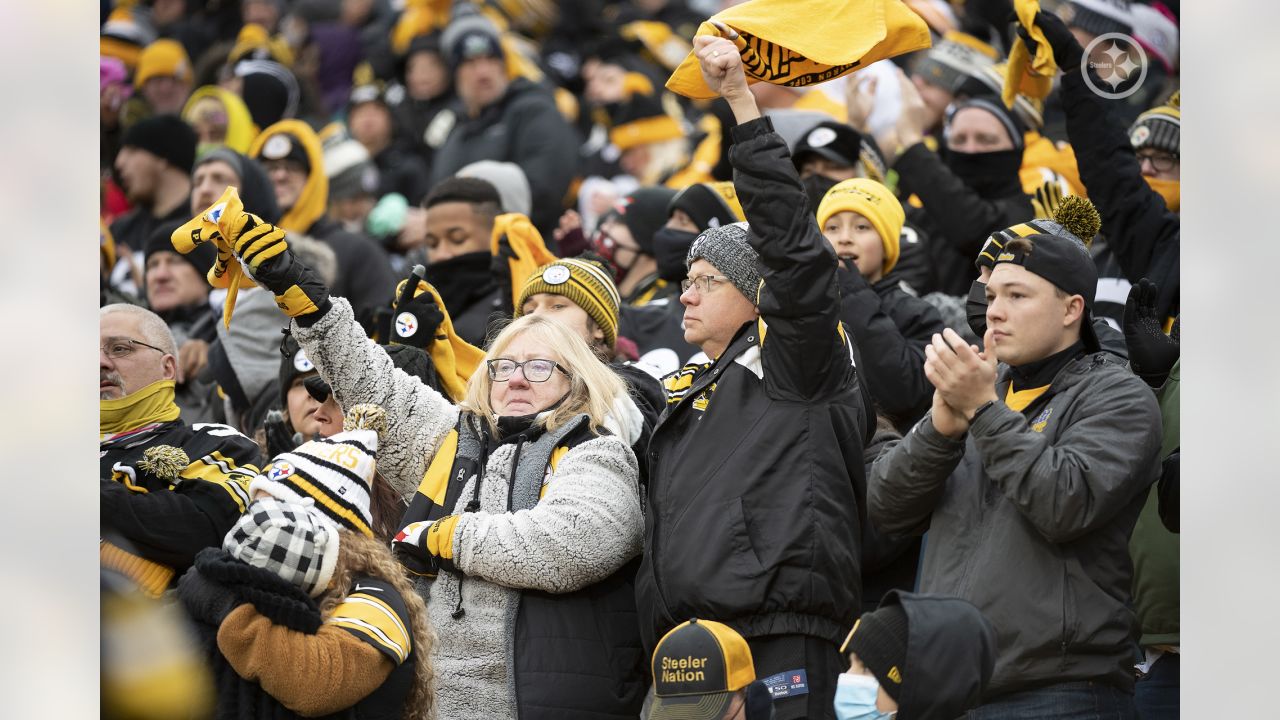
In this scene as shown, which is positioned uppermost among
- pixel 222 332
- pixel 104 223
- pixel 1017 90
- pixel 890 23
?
pixel 890 23

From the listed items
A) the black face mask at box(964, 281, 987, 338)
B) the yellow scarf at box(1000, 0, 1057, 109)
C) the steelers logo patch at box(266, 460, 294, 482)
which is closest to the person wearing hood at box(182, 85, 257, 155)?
the yellow scarf at box(1000, 0, 1057, 109)

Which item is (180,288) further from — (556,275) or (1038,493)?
(1038,493)

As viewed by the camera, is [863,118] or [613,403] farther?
[863,118]

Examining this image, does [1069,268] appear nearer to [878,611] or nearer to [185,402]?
[878,611]

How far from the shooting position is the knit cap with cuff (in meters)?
4.21

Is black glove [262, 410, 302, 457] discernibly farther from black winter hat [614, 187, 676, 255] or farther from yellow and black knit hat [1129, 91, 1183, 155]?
yellow and black knit hat [1129, 91, 1183, 155]

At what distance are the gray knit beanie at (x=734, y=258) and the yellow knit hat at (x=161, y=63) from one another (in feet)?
25.9

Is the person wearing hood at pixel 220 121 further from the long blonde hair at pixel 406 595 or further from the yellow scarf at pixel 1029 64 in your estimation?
the long blonde hair at pixel 406 595

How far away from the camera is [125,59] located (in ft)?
42.3

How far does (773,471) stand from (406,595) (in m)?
1.08

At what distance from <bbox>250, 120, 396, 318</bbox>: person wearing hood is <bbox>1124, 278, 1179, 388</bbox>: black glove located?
407 cm

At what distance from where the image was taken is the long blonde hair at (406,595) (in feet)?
13.5

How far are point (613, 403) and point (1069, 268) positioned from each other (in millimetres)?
1427
